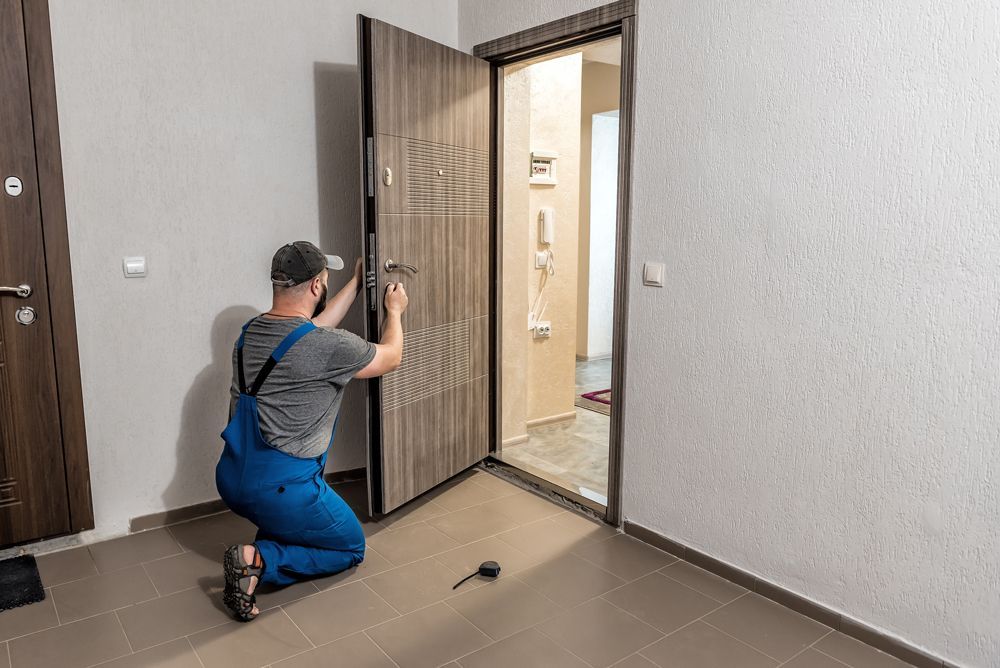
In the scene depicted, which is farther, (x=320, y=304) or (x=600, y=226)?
(x=600, y=226)

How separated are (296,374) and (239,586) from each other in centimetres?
69

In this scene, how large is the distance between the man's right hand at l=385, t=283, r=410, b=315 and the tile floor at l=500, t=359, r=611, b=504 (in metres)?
1.18

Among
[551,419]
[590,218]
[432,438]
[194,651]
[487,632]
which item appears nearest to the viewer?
[194,651]

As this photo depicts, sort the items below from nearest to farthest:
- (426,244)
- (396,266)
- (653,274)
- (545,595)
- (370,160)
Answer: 1. (545,595)
2. (653,274)
3. (370,160)
4. (396,266)
5. (426,244)

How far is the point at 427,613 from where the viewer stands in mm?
2408

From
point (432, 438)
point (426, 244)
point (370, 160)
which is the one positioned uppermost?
point (370, 160)

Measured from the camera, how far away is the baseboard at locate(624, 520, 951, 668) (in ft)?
7.13

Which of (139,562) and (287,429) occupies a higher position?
(287,429)

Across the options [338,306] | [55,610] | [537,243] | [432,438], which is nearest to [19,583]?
[55,610]

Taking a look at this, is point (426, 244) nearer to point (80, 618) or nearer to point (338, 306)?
point (338, 306)

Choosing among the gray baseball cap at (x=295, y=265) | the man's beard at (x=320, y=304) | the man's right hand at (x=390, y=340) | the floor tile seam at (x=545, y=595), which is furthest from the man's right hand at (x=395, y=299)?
the floor tile seam at (x=545, y=595)

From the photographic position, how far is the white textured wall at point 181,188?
9.16 feet

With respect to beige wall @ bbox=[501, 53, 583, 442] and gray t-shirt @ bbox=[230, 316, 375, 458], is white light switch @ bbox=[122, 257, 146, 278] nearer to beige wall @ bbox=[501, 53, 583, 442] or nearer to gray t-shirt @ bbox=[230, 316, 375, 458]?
gray t-shirt @ bbox=[230, 316, 375, 458]

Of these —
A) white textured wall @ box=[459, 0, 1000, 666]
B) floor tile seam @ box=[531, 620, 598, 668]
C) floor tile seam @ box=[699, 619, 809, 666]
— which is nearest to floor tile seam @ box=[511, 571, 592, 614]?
floor tile seam @ box=[531, 620, 598, 668]
